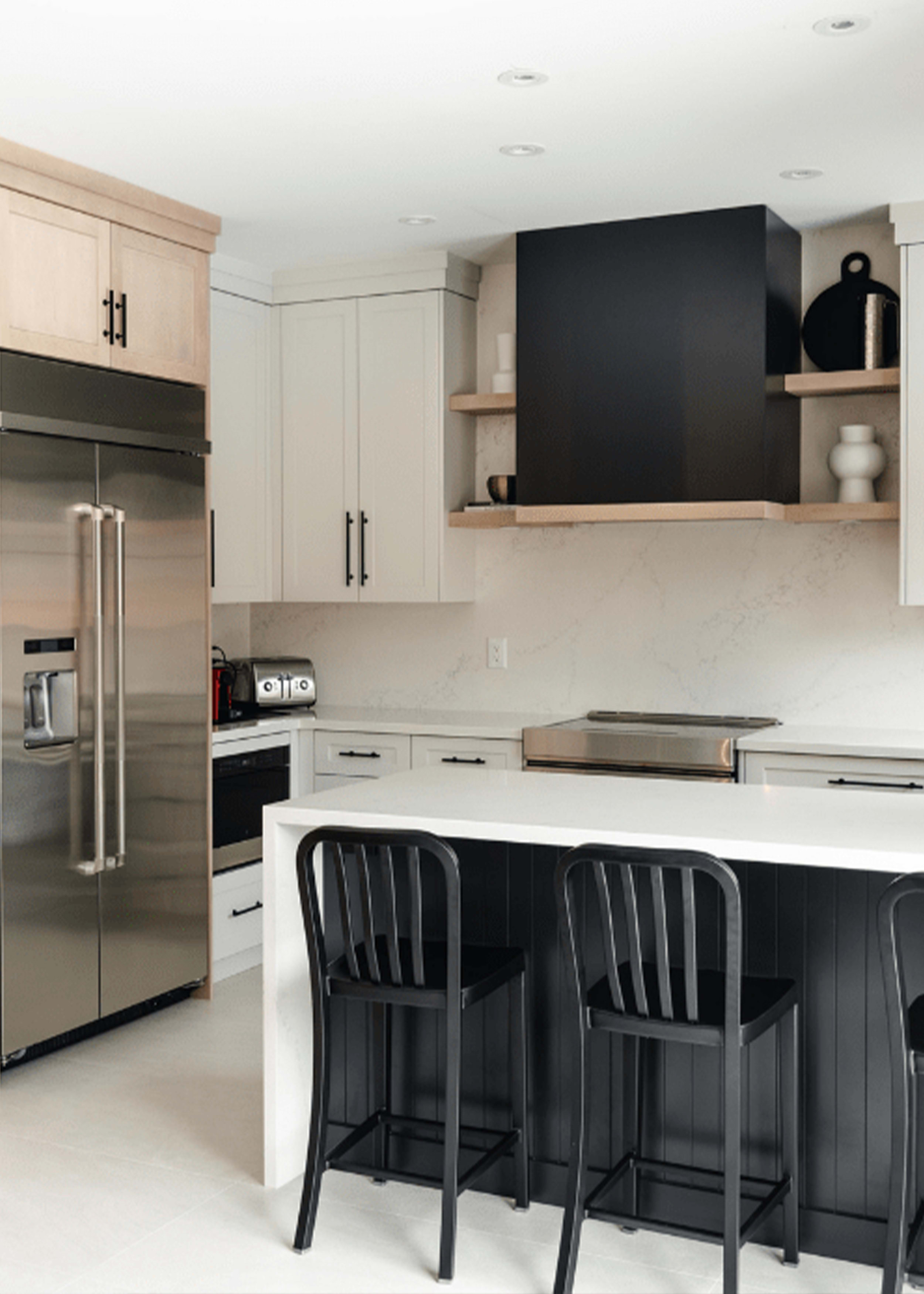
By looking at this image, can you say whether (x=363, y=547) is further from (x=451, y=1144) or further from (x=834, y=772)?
(x=451, y=1144)

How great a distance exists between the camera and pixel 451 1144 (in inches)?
107

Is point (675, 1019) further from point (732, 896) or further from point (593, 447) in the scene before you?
point (593, 447)

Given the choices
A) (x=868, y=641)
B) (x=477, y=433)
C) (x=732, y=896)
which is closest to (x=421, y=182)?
(x=477, y=433)

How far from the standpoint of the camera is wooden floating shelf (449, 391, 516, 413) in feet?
16.4

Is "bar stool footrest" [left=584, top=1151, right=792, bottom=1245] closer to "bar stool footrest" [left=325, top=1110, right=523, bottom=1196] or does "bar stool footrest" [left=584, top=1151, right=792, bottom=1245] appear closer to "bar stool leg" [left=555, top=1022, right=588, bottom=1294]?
"bar stool leg" [left=555, top=1022, right=588, bottom=1294]

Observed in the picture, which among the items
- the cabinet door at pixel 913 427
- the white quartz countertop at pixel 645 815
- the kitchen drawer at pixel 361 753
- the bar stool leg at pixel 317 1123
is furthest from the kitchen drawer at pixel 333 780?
the bar stool leg at pixel 317 1123

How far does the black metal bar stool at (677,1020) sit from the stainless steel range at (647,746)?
147 centimetres

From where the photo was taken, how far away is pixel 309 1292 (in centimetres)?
269

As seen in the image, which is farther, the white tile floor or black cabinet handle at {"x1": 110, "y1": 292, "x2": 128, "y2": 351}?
black cabinet handle at {"x1": 110, "y1": 292, "x2": 128, "y2": 351}

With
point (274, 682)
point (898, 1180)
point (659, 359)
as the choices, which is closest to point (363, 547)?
point (274, 682)

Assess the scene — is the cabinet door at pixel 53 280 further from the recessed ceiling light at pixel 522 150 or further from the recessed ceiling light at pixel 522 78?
the recessed ceiling light at pixel 522 78

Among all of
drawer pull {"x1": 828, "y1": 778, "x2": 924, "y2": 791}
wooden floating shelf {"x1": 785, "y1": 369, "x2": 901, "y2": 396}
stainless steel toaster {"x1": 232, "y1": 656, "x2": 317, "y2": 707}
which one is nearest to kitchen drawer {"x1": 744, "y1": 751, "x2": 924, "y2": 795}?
drawer pull {"x1": 828, "y1": 778, "x2": 924, "y2": 791}

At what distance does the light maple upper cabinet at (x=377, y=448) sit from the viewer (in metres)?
5.10

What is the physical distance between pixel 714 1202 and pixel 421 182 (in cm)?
288
